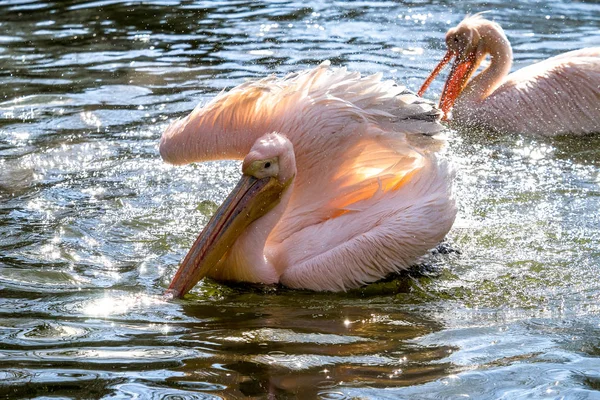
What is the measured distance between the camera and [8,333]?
3633mm

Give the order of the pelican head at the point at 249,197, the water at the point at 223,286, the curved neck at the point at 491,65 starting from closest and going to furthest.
→ the water at the point at 223,286
the pelican head at the point at 249,197
the curved neck at the point at 491,65

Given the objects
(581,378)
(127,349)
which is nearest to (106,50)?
(127,349)

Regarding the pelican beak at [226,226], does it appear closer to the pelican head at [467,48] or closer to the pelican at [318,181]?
the pelican at [318,181]

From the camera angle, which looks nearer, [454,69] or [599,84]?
[599,84]

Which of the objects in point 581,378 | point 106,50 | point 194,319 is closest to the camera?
point 581,378

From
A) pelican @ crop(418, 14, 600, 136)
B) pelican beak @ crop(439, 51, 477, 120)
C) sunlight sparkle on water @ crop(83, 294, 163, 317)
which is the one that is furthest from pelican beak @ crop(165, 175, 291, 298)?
pelican beak @ crop(439, 51, 477, 120)

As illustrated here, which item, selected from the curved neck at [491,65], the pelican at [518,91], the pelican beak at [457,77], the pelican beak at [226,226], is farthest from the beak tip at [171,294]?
the curved neck at [491,65]

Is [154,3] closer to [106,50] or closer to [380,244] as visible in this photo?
[106,50]

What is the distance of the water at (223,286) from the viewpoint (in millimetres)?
3246

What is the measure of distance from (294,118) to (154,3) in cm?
683

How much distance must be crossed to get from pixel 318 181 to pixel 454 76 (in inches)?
118

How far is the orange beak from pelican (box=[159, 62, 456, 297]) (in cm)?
255

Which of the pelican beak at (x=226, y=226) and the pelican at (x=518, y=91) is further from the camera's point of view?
the pelican at (x=518, y=91)

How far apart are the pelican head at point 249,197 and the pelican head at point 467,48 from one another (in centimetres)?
312
